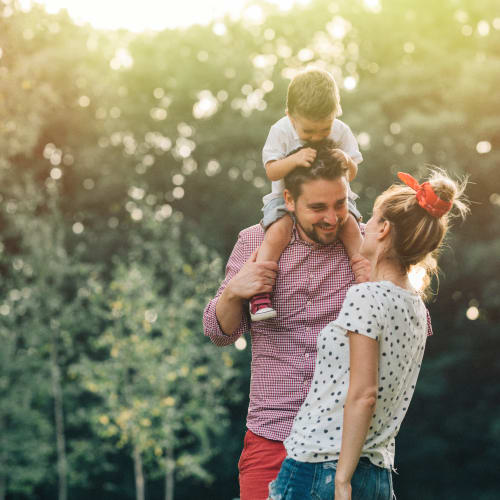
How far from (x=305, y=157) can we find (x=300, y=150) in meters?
0.08

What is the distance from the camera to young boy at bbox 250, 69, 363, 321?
2.84 m

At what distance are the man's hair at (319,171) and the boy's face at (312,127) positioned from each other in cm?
11

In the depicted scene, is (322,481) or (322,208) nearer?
(322,481)

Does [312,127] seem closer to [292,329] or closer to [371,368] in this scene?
[292,329]

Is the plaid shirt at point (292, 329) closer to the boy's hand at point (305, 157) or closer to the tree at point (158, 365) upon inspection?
the boy's hand at point (305, 157)

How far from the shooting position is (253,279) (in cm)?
282

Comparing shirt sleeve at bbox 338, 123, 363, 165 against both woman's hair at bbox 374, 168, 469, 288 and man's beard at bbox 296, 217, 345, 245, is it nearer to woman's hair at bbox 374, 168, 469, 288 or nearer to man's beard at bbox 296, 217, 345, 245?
man's beard at bbox 296, 217, 345, 245

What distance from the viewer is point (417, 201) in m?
2.30

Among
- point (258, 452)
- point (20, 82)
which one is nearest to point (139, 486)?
point (20, 82)

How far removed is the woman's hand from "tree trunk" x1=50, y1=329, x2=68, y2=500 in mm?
14254

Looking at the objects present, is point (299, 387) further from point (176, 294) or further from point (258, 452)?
point (176, 294)

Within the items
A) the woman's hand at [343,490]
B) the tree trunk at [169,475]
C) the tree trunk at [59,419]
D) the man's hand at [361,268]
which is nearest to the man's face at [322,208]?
the man's hand at [361,268]

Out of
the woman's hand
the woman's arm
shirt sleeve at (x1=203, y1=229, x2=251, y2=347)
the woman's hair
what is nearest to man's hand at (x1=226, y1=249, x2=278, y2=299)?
shirt sleeve at (x1=203, y1=229, x2=251, y2=347)

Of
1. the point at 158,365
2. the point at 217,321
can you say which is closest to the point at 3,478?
the point at 158,365
